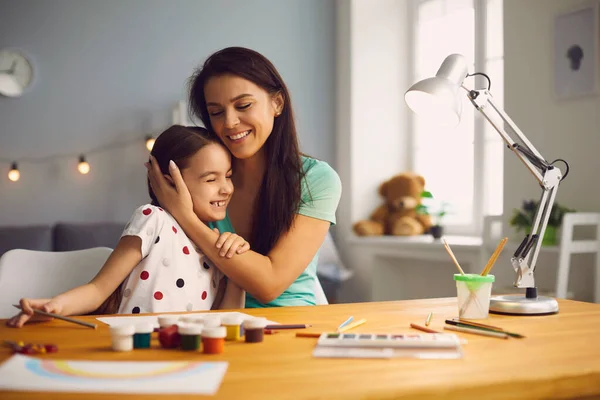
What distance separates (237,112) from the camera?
167 cm

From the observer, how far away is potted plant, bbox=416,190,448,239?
13.4 feet

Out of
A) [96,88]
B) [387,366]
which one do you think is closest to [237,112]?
[387,366]

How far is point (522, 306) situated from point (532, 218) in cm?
193

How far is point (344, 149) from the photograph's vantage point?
475 cm

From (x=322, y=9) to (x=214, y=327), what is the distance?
4.25 metres

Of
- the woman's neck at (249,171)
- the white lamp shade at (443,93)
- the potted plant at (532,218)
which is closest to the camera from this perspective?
the white lamp shade at (443,93)

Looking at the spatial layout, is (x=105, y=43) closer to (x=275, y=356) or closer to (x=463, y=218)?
(x=463, y=218)

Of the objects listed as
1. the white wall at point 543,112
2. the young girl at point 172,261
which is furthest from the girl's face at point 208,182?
the white wall at point 543,112

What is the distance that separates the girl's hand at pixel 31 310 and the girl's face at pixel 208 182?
0.49 meters

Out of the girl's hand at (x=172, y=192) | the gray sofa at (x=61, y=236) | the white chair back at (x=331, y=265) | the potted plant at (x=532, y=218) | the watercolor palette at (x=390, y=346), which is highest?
the girl's hand at (x=172, y=192)

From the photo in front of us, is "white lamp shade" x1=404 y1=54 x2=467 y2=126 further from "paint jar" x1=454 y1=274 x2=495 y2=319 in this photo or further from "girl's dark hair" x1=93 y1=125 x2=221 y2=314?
"girl's dark hair" x1=93 y1=125 x2=221 y2=314

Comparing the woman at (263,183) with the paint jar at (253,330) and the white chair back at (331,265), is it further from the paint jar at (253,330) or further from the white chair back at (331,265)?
the white chair back at (331,265)

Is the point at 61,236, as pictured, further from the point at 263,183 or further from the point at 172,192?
the point at 172,192

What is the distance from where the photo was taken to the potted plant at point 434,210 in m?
4.08
